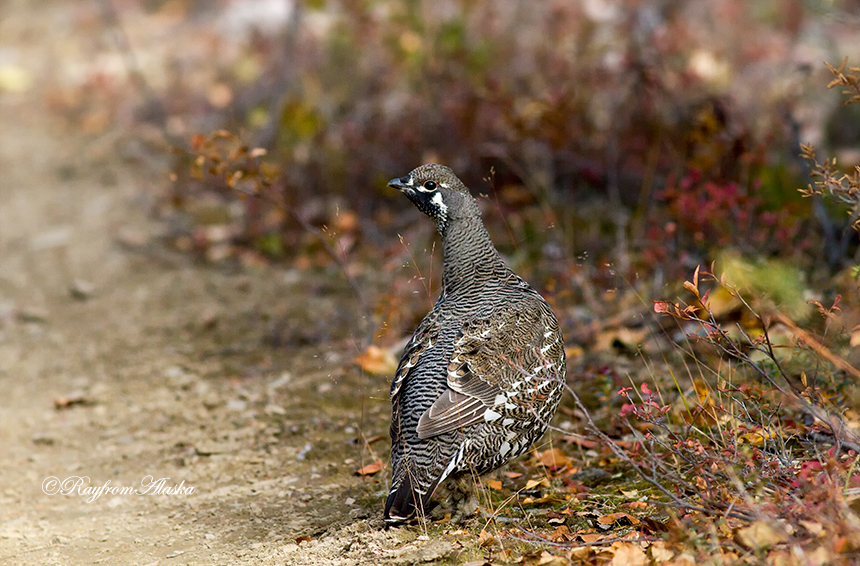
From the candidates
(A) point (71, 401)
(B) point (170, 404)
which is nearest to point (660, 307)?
(B) point (170, 404)

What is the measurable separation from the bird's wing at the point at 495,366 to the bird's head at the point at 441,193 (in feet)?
2.27

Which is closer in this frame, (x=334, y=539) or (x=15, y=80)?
(x=334, y=539)

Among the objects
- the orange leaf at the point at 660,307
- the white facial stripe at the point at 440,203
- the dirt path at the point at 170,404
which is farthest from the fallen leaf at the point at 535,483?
the white facial stripe at the point at 440,203

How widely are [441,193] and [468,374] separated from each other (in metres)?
1.19

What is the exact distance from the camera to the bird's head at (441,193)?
486 centimetres

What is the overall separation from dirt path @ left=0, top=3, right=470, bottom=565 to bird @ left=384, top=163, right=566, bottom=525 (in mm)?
367

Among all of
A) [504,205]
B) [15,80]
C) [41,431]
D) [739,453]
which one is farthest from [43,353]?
[15,80]

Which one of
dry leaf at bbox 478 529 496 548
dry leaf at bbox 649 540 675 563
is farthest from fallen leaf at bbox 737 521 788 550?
dry leaf at bbox 478 529 496 548

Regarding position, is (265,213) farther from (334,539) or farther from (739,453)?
(739,453)

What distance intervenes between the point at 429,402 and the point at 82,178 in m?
8.50

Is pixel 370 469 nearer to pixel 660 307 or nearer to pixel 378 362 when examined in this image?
pixel 378 362

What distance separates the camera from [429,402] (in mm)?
4145

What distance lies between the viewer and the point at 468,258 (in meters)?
4.82

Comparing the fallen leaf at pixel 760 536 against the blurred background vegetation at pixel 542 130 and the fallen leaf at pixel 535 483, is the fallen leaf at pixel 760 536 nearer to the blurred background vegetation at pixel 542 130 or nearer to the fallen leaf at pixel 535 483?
the fallen leaf at pixel 535 483
